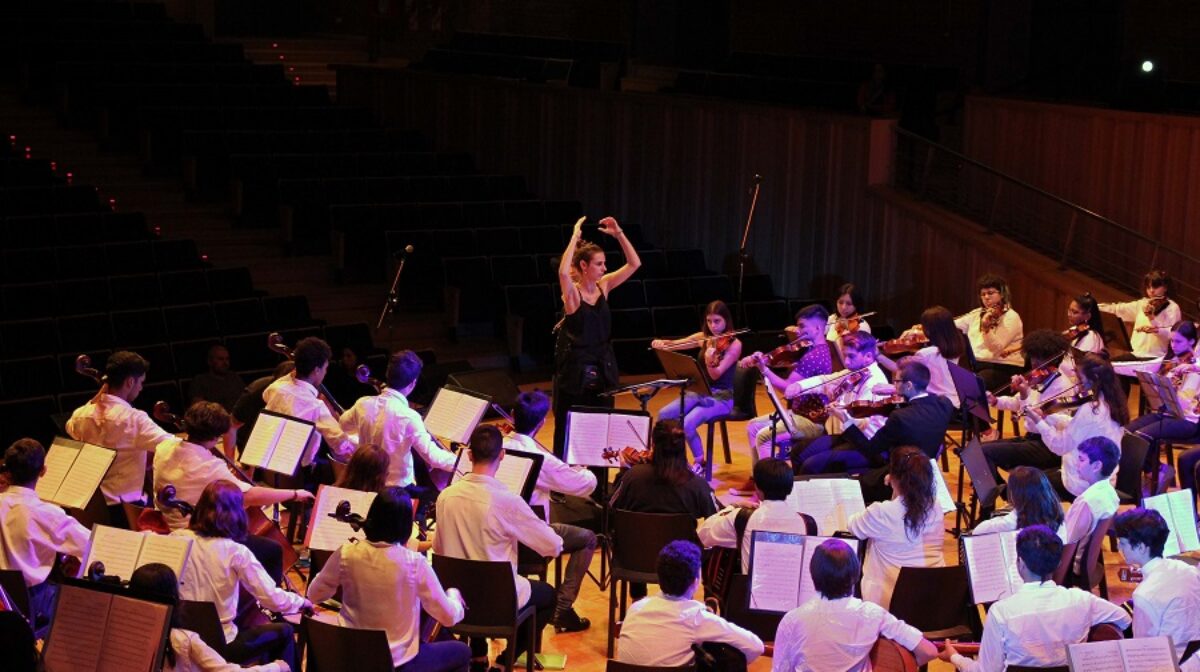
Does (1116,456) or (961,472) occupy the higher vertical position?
(1116,456)

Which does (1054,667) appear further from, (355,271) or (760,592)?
(355,271)

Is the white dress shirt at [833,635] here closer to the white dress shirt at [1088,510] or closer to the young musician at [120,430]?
the white dress shirt at [1088,510]

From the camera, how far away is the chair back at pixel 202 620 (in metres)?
4.88

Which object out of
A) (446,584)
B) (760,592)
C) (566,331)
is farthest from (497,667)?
(566,331)

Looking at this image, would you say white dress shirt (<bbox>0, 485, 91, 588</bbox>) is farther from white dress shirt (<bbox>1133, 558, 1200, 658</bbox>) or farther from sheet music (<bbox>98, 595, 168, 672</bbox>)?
white dress shirt (<bbox>1133, 558, 1200, 658</bbox>)

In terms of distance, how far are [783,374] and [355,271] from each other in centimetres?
462

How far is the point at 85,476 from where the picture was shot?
6238mm

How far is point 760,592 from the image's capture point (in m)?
5.46

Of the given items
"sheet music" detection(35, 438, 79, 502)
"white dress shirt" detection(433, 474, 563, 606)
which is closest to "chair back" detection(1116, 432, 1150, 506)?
"white dress shirt" detection(433, 474, 563, 606)

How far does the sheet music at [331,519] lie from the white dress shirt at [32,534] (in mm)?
899

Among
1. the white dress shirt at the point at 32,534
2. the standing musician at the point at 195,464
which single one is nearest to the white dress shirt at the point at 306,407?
the standing musician at the point at 195,464

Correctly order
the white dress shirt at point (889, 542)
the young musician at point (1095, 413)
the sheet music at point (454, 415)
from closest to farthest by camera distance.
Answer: the white dress shirt at point (889, 542) → the sheet music at point (454, 415) → the young musician at point (1095, 413)

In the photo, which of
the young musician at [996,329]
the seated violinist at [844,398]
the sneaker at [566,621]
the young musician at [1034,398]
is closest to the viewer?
the sneaker at [566,621]

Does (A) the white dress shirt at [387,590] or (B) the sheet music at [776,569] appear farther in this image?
(B) the sheet music at [776,569]
